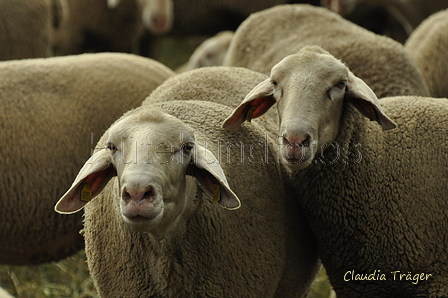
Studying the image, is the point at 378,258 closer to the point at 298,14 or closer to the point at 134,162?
the point at 134,162

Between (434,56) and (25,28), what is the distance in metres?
3.36

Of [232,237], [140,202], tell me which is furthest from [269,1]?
[140,202]

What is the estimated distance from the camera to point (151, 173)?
9.62 ft

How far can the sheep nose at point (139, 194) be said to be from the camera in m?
2.85

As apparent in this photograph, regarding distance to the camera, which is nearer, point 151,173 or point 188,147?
point 151,173

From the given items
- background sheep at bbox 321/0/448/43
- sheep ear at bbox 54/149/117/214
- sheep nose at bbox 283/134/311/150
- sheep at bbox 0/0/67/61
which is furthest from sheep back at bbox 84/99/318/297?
background sheep at bbox 321/0/448/43

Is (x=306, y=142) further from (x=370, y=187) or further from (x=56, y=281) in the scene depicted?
(x=56, y=281)

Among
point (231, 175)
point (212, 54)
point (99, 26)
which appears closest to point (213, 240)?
point (231, 175)

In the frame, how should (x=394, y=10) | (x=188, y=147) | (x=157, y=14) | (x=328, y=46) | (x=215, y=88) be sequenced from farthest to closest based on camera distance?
(x=394, y=10)
(x=157, y=14)
(x=328, y=46)
(x=215, y=88)
(x=188, y=147)

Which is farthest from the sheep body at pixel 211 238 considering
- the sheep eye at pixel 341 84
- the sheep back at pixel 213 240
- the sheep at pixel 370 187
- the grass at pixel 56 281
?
the grass at pixel 56 281

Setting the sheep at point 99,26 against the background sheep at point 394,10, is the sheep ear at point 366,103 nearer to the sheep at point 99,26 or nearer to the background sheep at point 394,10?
the background sheep at point 394,10

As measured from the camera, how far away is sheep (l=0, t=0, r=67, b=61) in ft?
19.8

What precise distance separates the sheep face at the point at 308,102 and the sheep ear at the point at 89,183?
72 centimetres

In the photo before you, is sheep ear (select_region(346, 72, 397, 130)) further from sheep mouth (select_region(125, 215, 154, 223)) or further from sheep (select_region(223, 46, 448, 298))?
sheep mouth (select_region(125, 215, 154, 223))
